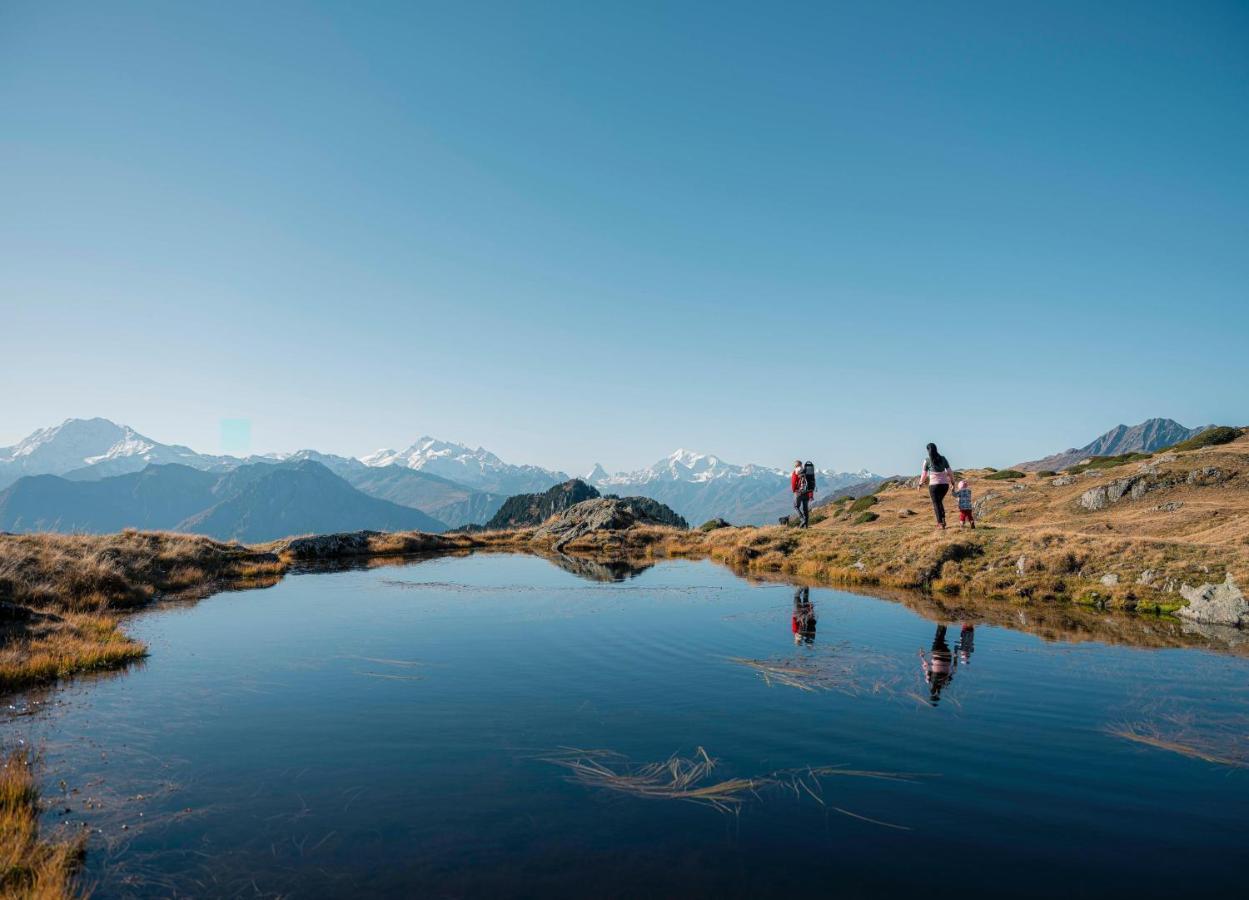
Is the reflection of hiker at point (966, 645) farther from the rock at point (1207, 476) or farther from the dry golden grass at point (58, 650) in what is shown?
the rock at point (1207, 476)

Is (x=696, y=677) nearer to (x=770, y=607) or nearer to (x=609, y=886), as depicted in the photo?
(x=609, y=886)

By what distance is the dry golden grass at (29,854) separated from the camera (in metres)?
6.50

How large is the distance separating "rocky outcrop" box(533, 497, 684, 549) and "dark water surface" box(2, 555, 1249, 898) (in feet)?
141

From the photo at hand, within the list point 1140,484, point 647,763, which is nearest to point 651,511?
point 1140,484

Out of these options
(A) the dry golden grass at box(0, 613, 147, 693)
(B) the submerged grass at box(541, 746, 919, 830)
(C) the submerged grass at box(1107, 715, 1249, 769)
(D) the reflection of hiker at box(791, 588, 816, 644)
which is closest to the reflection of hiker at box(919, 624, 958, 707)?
(C) the submerged grass at box(1107, 715, 1249, 769)

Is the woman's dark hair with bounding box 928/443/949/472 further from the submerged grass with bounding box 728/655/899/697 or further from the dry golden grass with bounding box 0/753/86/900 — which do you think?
the dry golden grass with bounding box 0/753/86/900

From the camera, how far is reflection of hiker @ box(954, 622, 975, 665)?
16297mm

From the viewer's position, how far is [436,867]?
7.32 metres

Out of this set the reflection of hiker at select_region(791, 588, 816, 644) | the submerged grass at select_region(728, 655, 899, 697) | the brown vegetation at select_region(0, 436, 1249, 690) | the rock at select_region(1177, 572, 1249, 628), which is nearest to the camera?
the submerged grass at select_region(728, 655, 899, 697)

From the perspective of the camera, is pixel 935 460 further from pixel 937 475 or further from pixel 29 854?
pixel 29 854

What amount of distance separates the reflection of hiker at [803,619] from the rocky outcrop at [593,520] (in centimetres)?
3462

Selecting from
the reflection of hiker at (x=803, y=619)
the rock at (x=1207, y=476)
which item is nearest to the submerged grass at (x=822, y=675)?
the reflection of hiker at (x=803, y=619)

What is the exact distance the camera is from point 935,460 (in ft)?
99.7

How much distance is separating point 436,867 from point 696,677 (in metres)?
8.68
